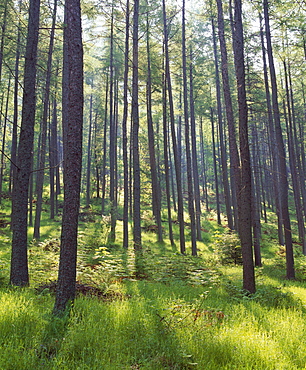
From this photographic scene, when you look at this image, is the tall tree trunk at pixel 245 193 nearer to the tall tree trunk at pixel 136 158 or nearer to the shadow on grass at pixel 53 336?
the shadow on grass at pixel 53 336

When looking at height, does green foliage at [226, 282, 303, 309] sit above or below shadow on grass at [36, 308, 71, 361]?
below

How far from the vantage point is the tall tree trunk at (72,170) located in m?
4.60

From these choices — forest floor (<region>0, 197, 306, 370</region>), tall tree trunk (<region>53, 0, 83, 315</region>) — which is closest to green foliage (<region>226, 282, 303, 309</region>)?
forest floor (<region>0, 197, 306, 370</region>)

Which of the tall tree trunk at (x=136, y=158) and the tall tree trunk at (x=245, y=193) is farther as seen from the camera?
the tall tree trunk at (x=136, y=158)

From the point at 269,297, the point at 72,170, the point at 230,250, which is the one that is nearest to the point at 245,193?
the point at 269,297

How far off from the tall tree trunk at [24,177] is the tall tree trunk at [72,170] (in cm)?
204

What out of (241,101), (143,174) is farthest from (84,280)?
(143,174)

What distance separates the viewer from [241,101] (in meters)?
7.34

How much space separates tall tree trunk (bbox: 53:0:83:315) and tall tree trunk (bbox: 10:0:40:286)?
204 cm

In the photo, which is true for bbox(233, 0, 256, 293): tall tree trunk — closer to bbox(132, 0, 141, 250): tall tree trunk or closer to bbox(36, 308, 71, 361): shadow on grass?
bbox(36, 308, 71, 361): shadow on grass

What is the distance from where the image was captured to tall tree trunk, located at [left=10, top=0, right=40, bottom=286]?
6.10m

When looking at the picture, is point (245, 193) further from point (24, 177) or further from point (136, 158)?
point (136, 158)

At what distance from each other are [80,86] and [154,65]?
12933 mm

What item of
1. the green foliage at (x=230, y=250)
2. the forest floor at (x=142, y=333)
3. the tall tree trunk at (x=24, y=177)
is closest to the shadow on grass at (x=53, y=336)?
the forest floor at (x=142, y=333)
